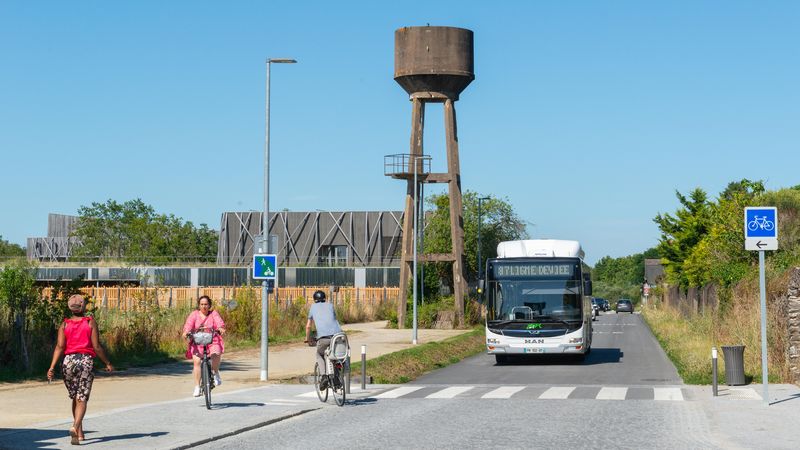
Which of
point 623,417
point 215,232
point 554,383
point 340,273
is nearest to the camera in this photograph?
point 623,417

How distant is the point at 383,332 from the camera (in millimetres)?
47625

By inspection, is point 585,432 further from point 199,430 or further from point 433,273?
point 433,273

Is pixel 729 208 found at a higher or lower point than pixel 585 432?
higher

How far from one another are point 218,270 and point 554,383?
244 feet

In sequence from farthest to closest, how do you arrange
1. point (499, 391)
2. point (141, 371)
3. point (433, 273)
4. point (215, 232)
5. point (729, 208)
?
point (215, 232) → point (433, 273) → point (729, 208) → point (141, 371) → point (499, 391)

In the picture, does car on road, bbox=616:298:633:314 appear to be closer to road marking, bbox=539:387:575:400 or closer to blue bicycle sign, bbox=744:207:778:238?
road marking, bbox=539:387:575:400

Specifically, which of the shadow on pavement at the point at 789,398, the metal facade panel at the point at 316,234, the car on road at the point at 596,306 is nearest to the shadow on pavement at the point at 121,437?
the shadow on pavement at the point at 789,398

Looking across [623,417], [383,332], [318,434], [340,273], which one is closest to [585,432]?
[623,417]

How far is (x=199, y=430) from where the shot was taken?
47.5 ft

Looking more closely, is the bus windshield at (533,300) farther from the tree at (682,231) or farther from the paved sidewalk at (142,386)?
the tree at (682,231)

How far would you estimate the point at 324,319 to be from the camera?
59.8 ft

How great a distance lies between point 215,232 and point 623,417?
369 ft

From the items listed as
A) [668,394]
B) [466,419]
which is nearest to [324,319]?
[466,419]

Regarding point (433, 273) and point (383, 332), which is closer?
point (383, 332)
